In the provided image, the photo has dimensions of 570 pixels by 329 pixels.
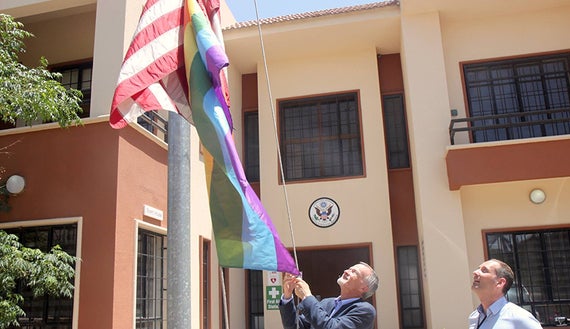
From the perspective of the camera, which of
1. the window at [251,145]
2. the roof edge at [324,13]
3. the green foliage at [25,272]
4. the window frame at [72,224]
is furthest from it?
the window at [251,145]

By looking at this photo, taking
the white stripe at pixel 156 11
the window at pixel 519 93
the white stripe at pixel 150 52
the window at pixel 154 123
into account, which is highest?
the window at pixel 519 93

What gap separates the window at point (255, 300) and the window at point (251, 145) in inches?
85.6

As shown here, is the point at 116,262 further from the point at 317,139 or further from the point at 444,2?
the point at 444,2

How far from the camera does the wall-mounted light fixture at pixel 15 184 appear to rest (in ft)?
26.0

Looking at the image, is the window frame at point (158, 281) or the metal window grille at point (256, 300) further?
the metal window grille at point (256, 300)

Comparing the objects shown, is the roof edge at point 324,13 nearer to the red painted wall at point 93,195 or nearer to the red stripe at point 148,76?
the red painted wall at point 93,195

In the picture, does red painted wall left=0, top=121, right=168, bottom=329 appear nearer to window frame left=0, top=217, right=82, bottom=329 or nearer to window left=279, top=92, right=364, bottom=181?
window frame left=0, top=217, right=82, bottom=329

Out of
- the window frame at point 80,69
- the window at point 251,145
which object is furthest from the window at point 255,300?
the window frame at point 80,69

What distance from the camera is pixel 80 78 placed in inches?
410

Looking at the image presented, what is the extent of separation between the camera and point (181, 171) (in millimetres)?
4312

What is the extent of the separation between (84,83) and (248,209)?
24.9 ft

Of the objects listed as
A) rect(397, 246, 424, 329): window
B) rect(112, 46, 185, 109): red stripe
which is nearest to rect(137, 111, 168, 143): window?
rect(112, 46, 185, 109): red stripe

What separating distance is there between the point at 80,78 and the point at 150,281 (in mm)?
4219

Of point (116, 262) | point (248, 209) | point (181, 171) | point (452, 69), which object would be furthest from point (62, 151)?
point (452, 69)
